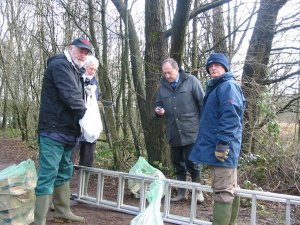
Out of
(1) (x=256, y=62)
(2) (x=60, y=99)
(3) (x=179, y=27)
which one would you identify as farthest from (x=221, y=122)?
(1) (x=256, y=62)

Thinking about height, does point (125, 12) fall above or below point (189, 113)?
above

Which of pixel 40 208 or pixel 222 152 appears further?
pixel 40 208

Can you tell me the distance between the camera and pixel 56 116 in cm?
413

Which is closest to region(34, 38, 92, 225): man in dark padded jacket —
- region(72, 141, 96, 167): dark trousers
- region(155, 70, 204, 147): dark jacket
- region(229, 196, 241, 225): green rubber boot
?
region(72, 141, 96, 167): dark trousers

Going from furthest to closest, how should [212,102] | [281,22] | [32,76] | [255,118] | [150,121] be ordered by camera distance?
[32,76] < [281,22] < [255,118] < [150,121] < [212,102]

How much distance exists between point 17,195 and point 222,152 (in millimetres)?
2176

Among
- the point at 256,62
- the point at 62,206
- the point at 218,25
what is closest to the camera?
the point at 62,206

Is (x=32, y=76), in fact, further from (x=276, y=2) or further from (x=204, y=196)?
(x=204, y=196)

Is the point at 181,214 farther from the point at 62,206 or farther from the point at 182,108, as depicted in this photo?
the point at 62,206

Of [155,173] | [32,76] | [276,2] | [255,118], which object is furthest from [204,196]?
[32,76]

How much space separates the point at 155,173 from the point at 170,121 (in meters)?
0.73

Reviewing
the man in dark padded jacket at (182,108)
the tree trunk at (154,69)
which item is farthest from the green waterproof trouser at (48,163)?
the tree trunk at (154,69)

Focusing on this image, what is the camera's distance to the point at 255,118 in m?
7.04

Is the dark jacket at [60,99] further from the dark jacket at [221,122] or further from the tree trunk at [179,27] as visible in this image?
the tree trunk at [179,27]
